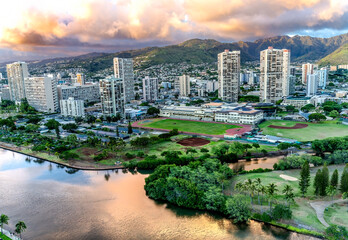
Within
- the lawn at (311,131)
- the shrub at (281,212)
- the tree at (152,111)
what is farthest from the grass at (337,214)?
the tree at (152,111)

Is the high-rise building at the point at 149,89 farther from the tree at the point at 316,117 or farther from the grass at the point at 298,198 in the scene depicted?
the grass at the point at 298,198

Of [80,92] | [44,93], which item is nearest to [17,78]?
[44,93]

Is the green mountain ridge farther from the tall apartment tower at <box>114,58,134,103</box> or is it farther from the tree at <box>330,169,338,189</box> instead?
the tree at <box>330,169,338,189</box>

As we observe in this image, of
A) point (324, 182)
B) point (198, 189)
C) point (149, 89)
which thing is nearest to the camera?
point (324, 182)

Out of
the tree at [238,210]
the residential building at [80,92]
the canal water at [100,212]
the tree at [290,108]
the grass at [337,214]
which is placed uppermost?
the residential building at [80,92]

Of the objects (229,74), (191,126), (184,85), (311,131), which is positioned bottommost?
(311,131)

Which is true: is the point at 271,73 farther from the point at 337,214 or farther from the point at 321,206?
the point at 337,214

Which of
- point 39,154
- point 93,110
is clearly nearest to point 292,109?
point 93,110
